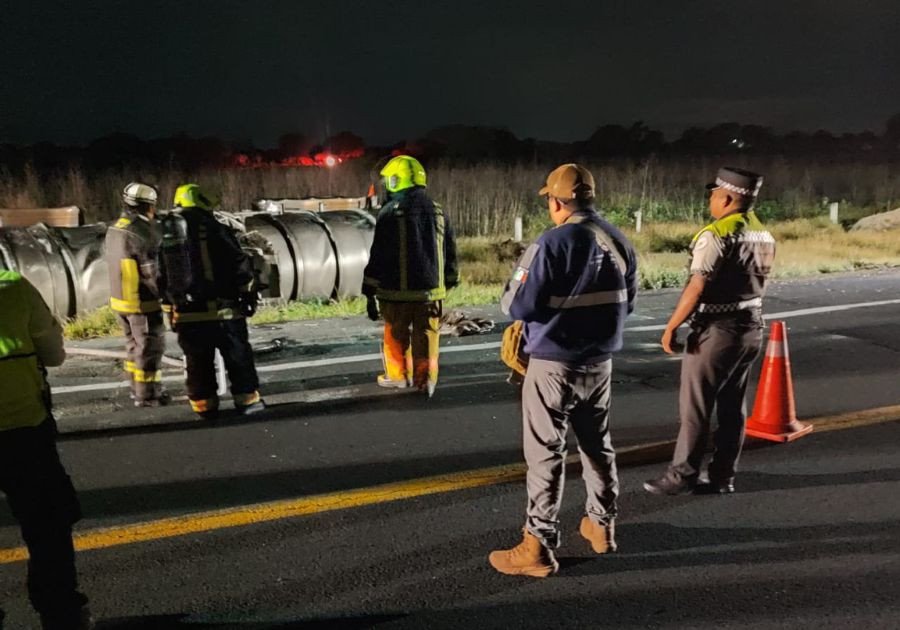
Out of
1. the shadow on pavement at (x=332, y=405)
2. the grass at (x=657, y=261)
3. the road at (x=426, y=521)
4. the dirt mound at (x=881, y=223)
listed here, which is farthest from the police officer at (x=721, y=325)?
the dirt mound at (x=881, y=223)

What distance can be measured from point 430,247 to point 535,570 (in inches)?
123

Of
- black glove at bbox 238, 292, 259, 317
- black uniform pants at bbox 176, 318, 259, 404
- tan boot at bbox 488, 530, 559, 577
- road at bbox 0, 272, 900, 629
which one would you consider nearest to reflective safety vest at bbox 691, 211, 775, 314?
road at bbox 0, 272, 900, 629

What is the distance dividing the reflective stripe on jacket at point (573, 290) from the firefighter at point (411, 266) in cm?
265

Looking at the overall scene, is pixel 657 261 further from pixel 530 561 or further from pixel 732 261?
pixel 530 561

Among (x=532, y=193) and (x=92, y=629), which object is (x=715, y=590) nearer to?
(x=92, y=629)

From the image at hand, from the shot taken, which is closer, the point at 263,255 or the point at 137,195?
the point at 137,195

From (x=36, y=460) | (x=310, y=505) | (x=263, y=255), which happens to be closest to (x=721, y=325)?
(x=310, y=505)

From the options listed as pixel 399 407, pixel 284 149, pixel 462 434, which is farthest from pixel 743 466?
pixel 284 149

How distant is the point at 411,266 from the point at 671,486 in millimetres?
2625

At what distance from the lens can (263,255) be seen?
988 centimetres

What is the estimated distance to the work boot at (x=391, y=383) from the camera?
6.60 meters

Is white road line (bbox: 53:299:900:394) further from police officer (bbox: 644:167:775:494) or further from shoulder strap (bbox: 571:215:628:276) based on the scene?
shoulder strap (bbox: 571:215:628:276)

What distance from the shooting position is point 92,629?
3111mm

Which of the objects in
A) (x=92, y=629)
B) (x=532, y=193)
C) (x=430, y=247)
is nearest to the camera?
(x=92, y=629)
